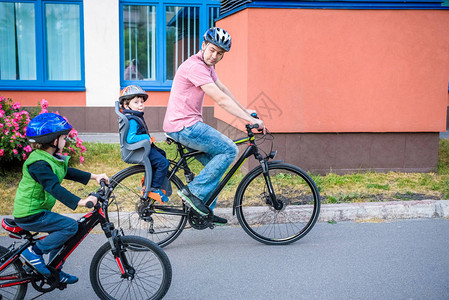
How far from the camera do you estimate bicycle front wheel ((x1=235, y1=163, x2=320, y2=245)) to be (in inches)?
194

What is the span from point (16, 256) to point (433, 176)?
19.9 ft

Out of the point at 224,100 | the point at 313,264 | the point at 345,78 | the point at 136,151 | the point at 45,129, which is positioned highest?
the point at 345,78

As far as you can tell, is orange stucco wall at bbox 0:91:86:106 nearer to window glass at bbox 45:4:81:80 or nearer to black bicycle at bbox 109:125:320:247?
window glass at bbox 45:4:81:80

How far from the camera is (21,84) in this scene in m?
11.8

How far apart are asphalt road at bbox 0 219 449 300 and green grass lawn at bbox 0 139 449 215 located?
0.71 metres

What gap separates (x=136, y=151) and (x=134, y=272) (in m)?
1.35

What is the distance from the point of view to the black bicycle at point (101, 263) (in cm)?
346

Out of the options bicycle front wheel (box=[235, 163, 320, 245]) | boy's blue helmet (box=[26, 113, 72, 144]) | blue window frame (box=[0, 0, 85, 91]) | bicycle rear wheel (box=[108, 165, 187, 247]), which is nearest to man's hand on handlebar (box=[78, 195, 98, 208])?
boy's blue helmet (box=[26, 113, 72, 144])

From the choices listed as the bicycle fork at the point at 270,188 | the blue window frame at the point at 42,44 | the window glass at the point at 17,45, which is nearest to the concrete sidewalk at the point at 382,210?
the bicycle fork at the point at 270,188

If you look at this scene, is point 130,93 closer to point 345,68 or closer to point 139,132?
point 139,132

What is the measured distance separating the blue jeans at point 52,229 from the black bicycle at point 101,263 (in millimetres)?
56

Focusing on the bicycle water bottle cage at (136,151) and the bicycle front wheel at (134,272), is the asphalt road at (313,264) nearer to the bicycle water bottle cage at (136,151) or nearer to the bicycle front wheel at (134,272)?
the bicycle front wheel at (134,272)

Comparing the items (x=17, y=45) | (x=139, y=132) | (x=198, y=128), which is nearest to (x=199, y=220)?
(x=198, y=128)

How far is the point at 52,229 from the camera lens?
3.49 metres
